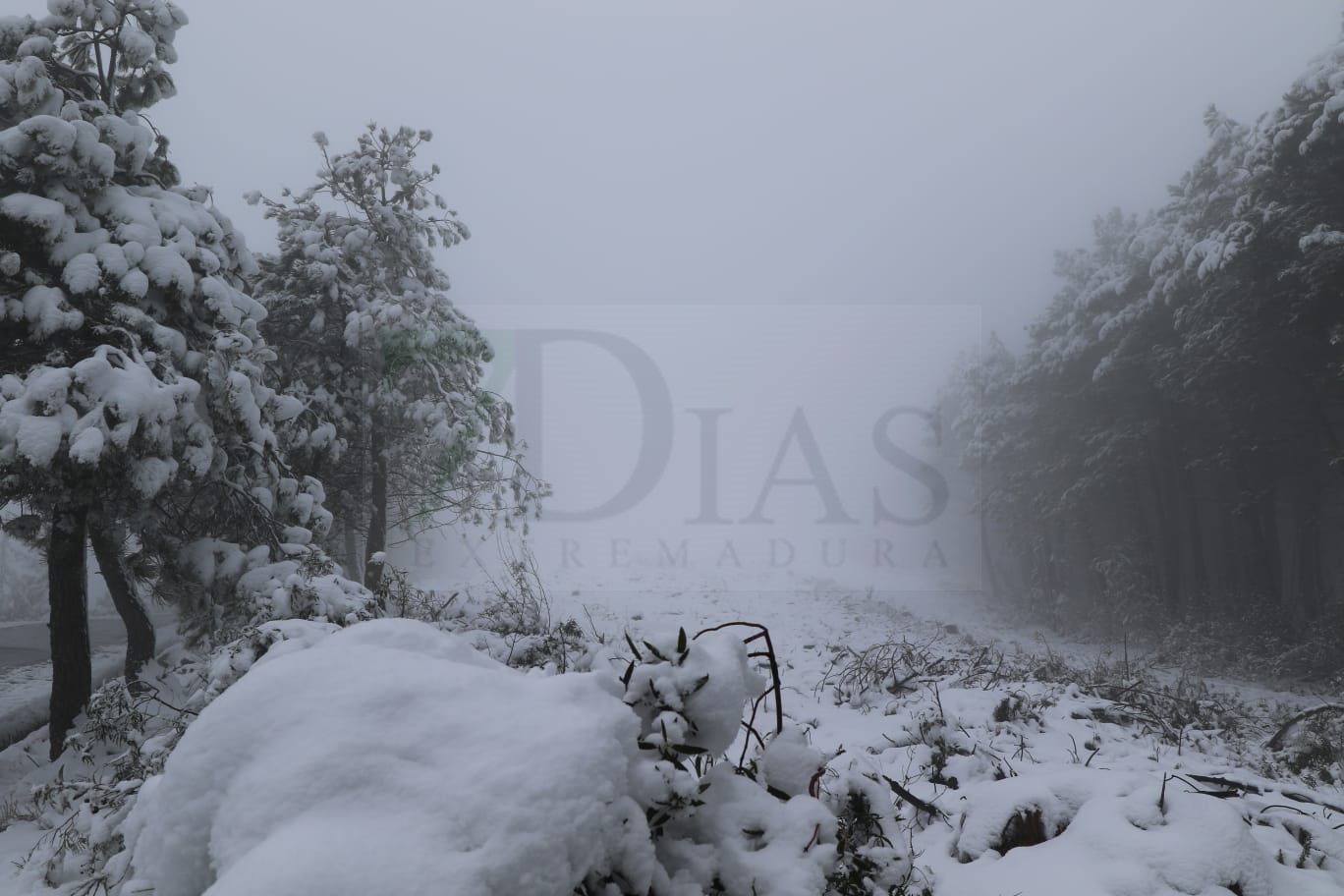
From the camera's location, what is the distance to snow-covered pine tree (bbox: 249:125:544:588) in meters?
11.1

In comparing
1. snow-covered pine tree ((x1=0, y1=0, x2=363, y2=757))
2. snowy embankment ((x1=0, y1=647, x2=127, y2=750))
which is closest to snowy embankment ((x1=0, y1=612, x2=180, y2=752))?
snowy embankment ((x1=0, y1=647, x2=127, y2=750))

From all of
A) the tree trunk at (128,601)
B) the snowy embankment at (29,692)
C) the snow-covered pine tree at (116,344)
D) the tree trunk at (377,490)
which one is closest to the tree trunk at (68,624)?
the snow-covered pine tree at (116,344)

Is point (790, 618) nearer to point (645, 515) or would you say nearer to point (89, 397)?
point (89, 397)

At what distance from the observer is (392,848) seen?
1.15 meters

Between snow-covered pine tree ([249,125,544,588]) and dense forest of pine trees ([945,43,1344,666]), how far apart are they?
16.6 m

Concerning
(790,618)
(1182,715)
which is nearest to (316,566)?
(1182,715)

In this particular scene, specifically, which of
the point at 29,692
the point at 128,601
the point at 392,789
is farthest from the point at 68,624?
the point at 392,789

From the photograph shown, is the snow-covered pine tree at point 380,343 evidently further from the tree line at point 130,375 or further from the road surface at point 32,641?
the road surface at point 32,641

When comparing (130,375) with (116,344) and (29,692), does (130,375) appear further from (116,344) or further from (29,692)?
(29,692)

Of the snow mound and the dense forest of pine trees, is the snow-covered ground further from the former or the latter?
the dense forest of pine trees

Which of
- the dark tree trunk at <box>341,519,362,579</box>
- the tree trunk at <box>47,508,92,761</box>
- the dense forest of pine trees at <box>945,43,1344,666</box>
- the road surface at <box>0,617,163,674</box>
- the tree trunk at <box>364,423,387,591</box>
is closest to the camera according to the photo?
the tree trunk at <box>47,508,92,761</box>

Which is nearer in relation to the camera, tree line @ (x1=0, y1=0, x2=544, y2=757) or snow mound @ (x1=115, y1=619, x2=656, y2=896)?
snow mound @ (x1=115, y1=619, x2=656, y2=896)

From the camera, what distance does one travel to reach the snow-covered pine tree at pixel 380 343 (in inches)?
436

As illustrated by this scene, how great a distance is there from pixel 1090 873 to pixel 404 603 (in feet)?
22.0
